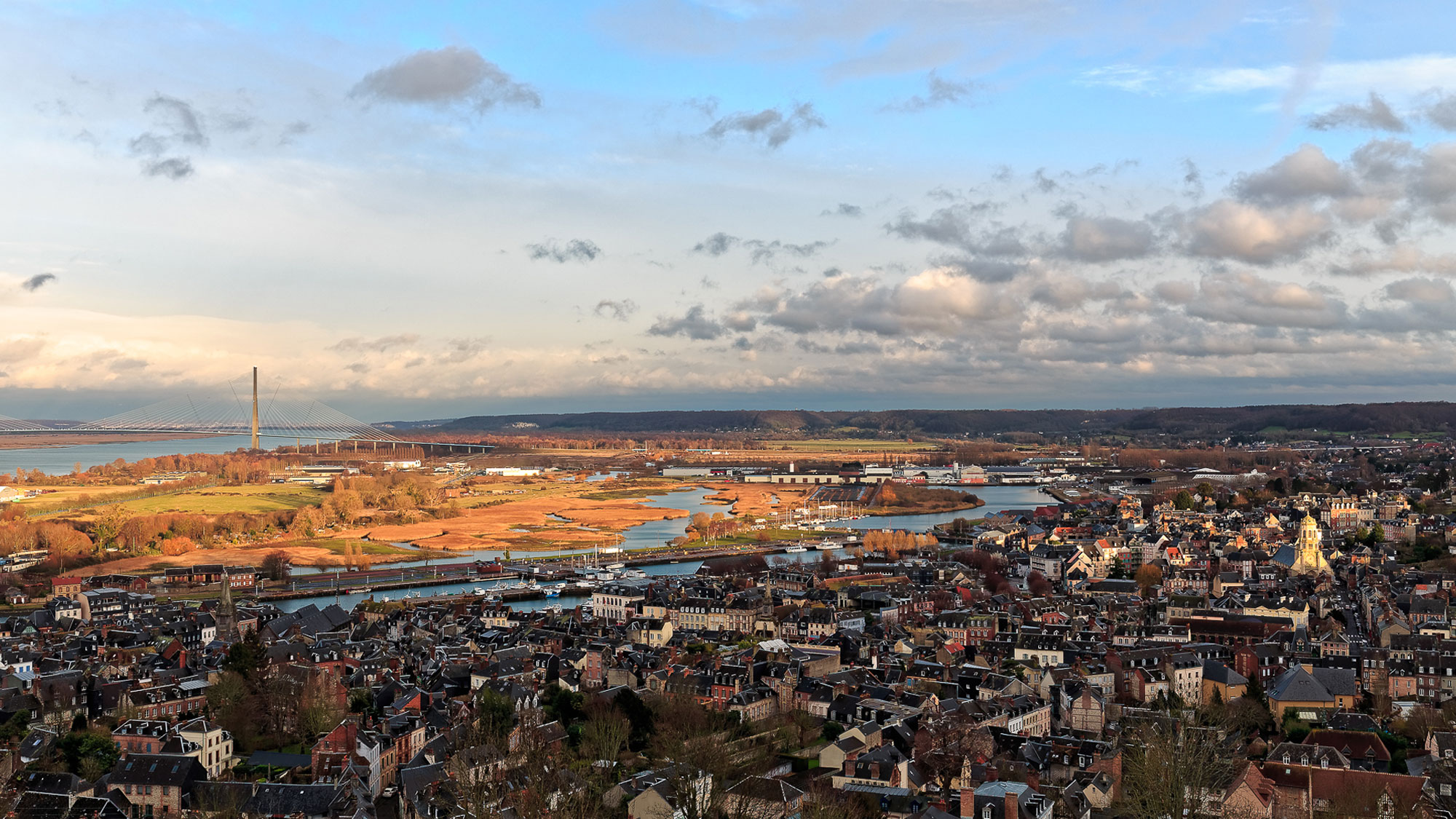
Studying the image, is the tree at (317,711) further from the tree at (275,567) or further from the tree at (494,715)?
the tree at (275,567)

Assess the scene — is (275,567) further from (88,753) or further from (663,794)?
(663,794)

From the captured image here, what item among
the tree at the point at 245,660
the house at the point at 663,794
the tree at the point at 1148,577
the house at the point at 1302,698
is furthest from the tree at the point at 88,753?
the tree at the point at 1148,577

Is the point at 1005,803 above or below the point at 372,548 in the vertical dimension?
above

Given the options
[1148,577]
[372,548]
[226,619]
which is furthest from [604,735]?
[372,548]

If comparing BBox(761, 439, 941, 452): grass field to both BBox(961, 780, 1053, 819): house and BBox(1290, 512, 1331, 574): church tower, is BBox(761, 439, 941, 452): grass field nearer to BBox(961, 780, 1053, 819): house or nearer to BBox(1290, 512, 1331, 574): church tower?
BBox(1290, 512, 1331, 574): church tower

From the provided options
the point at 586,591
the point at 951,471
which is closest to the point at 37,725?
the point at 586,591

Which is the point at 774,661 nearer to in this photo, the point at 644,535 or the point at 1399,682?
the point at 1399,682

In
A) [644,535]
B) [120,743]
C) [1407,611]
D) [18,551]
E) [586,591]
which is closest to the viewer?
[120,743]
